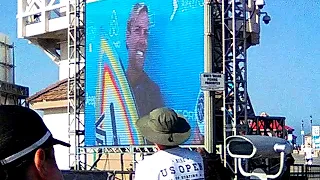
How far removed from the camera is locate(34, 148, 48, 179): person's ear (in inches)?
67.5

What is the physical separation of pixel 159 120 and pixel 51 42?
78.7 ft

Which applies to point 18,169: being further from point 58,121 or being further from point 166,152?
point 58,121

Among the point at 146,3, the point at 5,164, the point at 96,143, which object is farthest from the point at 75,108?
the point at 5,164

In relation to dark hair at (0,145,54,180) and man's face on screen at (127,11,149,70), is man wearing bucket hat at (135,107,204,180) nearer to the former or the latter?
dark hair at (0,145,54,180)

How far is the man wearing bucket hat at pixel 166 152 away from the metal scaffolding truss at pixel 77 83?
16433 mm

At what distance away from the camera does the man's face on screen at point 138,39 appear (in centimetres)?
1831

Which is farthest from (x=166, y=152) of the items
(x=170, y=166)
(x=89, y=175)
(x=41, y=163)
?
(x=89, y=175)

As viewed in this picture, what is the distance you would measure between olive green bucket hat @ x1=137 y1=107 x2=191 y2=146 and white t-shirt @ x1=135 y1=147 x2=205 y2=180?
0.25ft

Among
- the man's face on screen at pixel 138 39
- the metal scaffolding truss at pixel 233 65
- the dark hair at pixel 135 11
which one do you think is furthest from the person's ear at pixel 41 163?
the dark hair at pixel 135 11

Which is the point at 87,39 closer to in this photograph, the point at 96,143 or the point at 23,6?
the point at 96,143

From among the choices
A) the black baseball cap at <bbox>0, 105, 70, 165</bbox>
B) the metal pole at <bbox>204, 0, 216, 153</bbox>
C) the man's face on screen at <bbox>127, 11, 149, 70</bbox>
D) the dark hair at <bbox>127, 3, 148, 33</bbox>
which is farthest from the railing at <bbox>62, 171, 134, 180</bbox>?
the black baseball cap at <bbox>0, 105, 70, 165</bbox>

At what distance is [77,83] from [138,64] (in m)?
3.00

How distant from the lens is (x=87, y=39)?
20125mm

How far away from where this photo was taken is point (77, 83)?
68.2ft
